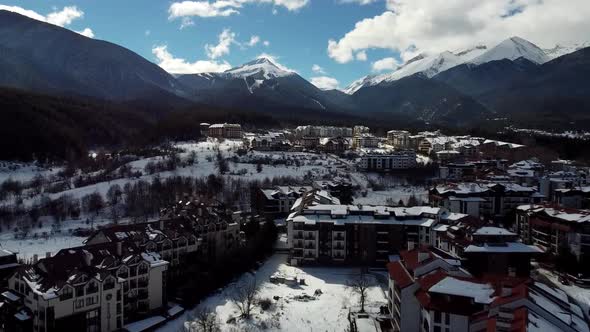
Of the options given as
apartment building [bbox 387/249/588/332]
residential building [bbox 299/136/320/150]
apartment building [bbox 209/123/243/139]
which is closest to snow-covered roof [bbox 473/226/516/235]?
apartment building [bbox 387/249/588/332]

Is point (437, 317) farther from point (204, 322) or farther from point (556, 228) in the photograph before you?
point (556, 228)

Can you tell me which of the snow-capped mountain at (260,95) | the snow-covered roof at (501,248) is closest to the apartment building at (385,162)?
the snow-covered roof at (501,248)

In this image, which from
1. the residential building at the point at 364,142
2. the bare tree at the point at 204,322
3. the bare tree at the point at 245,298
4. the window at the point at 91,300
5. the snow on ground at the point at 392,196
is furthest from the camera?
the residential building at the point at 364,142

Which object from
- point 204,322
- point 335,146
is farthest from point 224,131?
point 204,322

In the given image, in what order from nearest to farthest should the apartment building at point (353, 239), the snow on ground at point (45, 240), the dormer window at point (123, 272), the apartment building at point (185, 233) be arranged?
the dormer window at point (123, 272)
the apartment building at point (185, 233)
the apartment building at point (353, 239)
the snow on ground at point (45, 240)

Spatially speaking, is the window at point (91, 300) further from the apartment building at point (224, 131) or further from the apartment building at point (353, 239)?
the apartment building at point (224, 131)

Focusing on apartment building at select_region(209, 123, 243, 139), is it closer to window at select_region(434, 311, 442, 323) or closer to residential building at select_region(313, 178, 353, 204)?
residential building at select_region(313, 178, 353, 204)

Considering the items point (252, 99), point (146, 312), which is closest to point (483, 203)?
point (146, 312)
